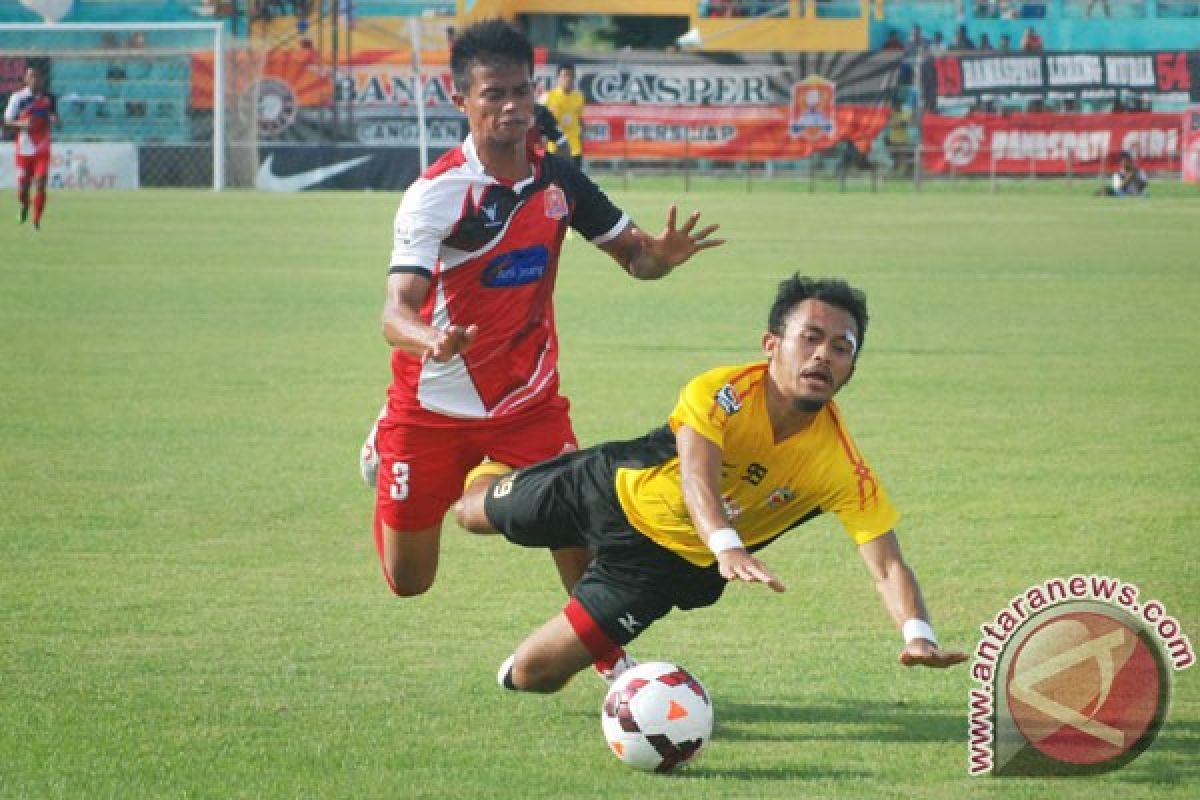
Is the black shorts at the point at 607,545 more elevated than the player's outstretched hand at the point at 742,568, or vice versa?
the player's outstretched hand at the point at 742,568

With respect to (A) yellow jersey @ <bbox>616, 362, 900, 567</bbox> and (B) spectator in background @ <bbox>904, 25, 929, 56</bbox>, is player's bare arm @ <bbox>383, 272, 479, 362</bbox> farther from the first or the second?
(B) spectator in background @ <bbox>904, 25, 929, 56</bbox>

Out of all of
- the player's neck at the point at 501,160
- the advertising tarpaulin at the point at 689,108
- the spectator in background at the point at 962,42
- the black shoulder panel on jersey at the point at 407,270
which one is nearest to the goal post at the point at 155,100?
the advertising tarpaulin at the point at 689,108

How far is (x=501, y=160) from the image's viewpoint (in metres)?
6.93

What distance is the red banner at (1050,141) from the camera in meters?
42.6

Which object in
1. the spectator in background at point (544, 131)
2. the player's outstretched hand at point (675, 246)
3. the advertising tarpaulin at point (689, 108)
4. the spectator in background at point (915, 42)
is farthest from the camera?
the spectator in background at point (915, 42)

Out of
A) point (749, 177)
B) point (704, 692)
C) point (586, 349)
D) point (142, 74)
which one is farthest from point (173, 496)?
point (142, 74)

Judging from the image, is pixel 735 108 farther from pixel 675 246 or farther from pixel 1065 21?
pixel 675 246

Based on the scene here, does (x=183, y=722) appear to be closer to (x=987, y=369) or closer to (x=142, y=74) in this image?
(x=987, y=369)

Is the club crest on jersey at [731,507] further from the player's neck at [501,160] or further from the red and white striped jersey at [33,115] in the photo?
the red and white striped jersey at [33,115]

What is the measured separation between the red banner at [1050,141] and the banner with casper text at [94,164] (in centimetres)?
1736

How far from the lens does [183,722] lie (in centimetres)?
605

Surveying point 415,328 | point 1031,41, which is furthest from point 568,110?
point 415,328

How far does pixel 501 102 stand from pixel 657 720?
2349 millimetres

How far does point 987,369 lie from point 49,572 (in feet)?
29.6
